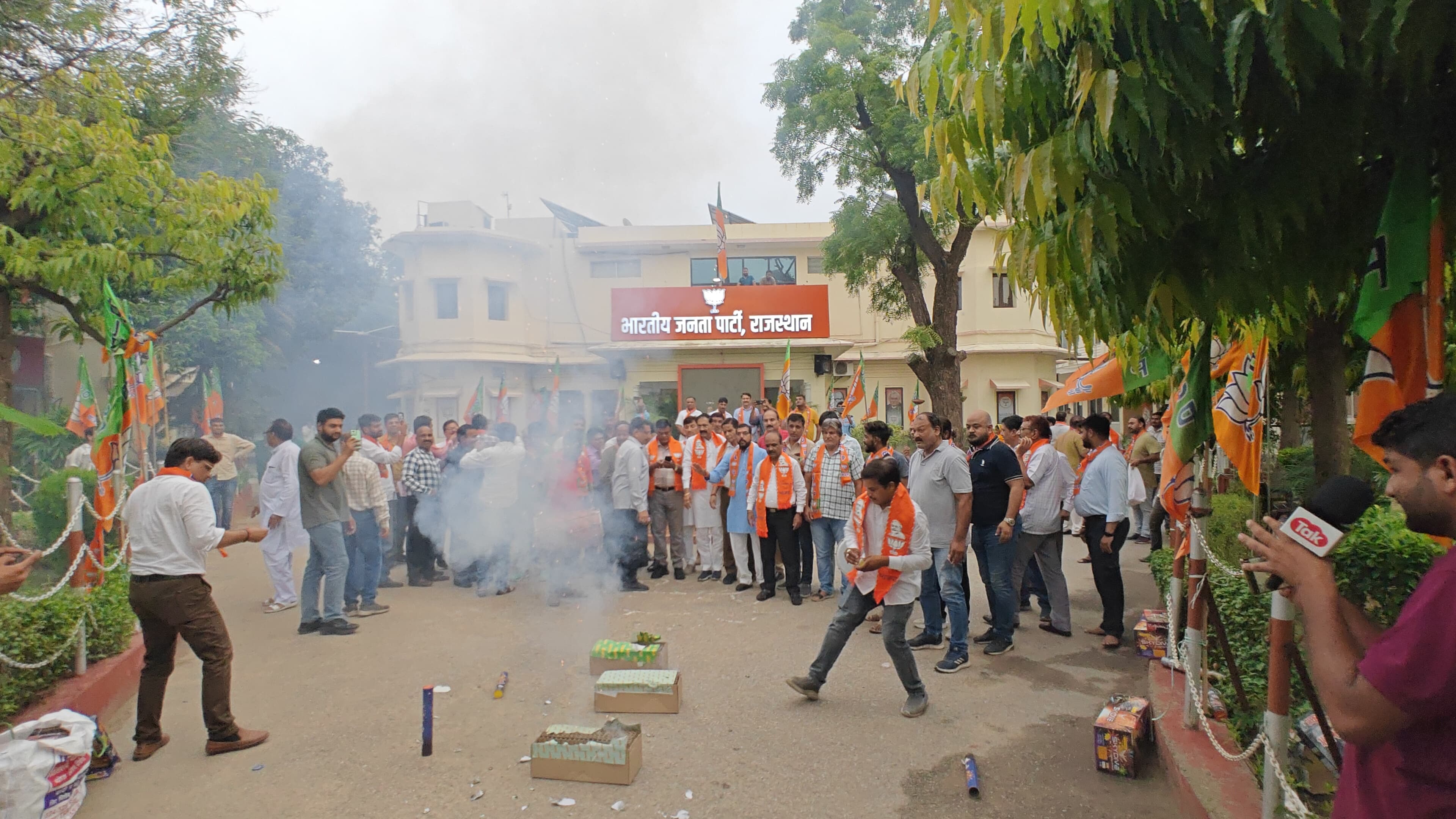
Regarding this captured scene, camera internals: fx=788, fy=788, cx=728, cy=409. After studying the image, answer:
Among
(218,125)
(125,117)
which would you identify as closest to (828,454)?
(125,117)

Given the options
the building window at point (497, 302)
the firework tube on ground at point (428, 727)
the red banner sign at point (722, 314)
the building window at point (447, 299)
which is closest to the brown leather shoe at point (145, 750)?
the firework tube on ground at point (428, 727)

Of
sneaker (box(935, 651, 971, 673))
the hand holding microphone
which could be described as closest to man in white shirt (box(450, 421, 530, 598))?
sneaker (box(935, 651, 971, 673))

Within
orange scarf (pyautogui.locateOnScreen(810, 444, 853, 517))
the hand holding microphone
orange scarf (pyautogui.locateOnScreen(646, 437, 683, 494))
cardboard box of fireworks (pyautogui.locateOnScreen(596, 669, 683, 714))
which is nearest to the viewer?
the hand holding microphone

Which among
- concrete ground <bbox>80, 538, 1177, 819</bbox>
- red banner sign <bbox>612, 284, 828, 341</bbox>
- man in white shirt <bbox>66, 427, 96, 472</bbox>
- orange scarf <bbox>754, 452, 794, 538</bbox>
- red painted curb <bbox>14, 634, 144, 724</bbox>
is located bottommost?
concrete ground <bbox>80, 538, 1177, 819</bbox>

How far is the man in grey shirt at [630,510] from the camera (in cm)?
876

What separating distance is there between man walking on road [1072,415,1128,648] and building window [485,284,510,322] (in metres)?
19.8

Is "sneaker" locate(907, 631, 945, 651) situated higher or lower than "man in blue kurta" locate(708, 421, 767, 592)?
lower

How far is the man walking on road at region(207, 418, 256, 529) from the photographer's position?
1109 centimetres

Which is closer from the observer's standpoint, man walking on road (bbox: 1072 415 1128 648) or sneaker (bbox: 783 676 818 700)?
sneaker (bbox: 783 676 818 700)

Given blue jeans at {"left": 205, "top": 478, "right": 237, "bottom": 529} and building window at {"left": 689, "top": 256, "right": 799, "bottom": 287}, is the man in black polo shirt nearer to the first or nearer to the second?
blue jeans at {"left": 205, "top": 478, "right": 237, "bottom": 529}

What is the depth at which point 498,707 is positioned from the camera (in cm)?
527

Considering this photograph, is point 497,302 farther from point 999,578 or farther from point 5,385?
point 999,578

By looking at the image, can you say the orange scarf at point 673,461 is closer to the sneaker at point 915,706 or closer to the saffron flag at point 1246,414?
the sneaker at point 915,706

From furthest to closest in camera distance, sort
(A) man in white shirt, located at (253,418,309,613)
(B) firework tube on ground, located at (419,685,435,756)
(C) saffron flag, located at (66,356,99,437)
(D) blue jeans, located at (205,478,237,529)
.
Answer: (D) blue jeans, located at (205,478,237,529) < (C) saffron flag, located at (66,356,99,437) < (A) man in white shirt, located at (253,418,309,613) < (B) firework tube on ground, located at (419,685,435,756)
